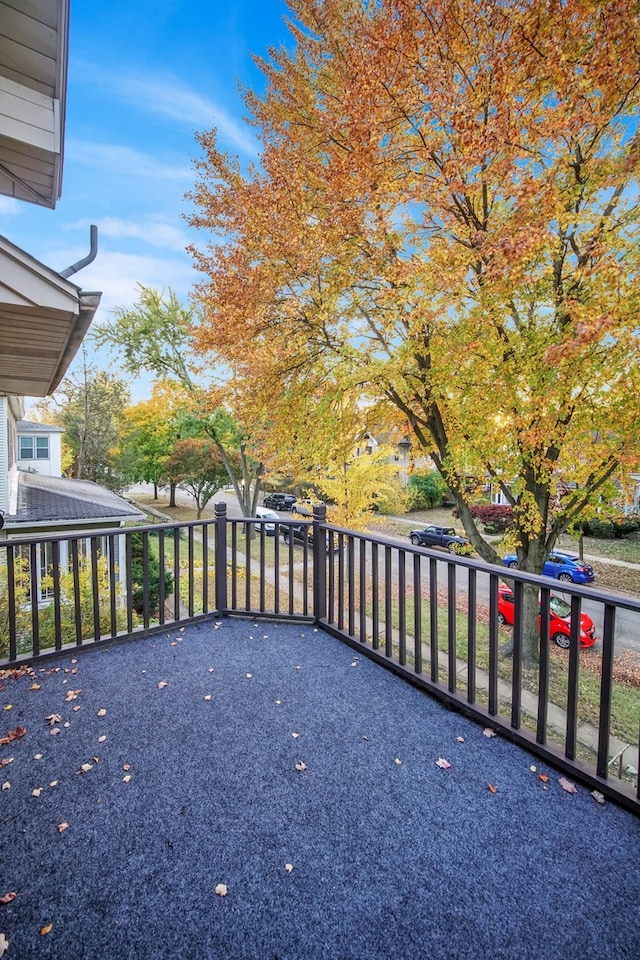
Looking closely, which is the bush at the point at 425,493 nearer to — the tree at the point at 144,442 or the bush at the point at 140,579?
the tree at the point at 144,442

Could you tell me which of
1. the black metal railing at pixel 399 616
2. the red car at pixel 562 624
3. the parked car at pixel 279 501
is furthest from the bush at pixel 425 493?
the black metal railing at pixel 399 616

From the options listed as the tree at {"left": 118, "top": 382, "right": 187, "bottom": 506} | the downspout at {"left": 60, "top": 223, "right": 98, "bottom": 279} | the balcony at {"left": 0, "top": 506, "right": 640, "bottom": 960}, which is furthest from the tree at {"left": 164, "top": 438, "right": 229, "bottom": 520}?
the balcony at {"left": 0, "top": 506, "right": 640, "bottom": 960}

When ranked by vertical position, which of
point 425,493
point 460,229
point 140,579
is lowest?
point 140,579

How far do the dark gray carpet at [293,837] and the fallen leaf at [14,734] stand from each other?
4 cm

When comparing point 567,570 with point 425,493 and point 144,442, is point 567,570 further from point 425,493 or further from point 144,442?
point 144,442

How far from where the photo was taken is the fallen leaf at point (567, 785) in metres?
1.78

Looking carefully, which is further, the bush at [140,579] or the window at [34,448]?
the window at [34,448]

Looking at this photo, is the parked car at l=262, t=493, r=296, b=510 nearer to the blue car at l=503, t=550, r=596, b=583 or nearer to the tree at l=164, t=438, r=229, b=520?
the tree at l=164, t=438, r=229, b=520

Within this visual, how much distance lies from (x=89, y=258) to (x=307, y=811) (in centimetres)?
327

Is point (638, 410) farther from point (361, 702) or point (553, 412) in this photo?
point (361, 702)

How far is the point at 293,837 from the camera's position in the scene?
59.7 inches

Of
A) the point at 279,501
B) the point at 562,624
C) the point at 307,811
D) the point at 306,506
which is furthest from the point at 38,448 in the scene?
the point at 562,624

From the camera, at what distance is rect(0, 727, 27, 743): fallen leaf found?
79.4 inches

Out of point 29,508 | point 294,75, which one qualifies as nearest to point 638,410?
point 294,75
